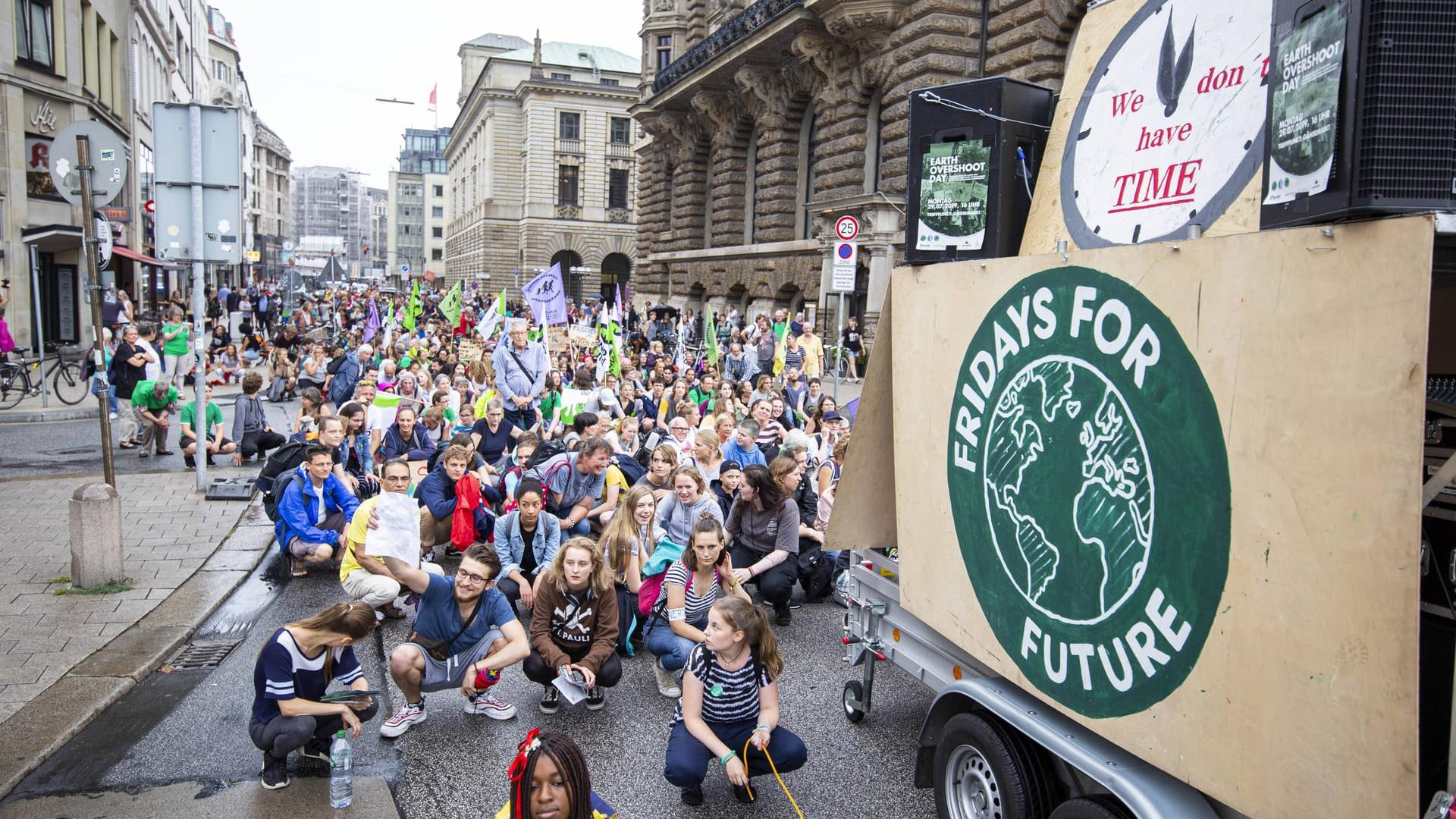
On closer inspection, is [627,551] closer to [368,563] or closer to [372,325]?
[368,563]

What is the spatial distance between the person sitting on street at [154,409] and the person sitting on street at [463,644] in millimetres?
9316

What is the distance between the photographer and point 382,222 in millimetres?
181375

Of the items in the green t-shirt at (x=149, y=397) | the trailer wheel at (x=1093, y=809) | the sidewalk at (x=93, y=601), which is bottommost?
the sidewalk at (x=93, y=601)

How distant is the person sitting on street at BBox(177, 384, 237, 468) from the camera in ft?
40.2

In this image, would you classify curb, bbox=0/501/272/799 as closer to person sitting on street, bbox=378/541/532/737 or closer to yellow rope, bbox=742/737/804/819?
person sitting on street, bbox=378/541/532/737

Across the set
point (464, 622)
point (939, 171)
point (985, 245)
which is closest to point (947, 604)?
point (985, 245)

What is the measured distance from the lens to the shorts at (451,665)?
Answer: 215 inches

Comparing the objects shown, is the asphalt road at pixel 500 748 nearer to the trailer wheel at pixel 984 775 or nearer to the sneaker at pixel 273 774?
the sneaker at pixel 273 774

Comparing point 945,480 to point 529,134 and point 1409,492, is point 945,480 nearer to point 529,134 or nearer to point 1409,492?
point 1409,492

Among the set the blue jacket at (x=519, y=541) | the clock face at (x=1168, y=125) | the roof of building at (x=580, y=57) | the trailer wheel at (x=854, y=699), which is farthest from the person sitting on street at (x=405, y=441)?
the roof of building at (x=580, y=57)

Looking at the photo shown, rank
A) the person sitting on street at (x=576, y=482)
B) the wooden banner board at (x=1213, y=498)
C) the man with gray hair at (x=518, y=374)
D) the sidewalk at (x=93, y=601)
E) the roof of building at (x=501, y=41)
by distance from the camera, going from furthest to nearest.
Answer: the roof of building at (x=501, y=41) → the man with gray hair at (x=518, y=374) → the person sitting on street at (x=576, y=482) → the sidewalk at (x=93, y=601) → the wooden banner board at (x=1213, y=498)

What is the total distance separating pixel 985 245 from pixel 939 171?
0.52m

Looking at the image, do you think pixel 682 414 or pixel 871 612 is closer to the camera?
pixel 871 612

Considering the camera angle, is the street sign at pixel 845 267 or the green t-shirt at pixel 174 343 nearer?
the street sign at pixel 845 267
